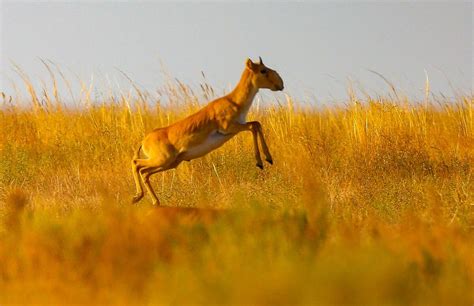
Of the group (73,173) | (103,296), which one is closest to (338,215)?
(103,296)

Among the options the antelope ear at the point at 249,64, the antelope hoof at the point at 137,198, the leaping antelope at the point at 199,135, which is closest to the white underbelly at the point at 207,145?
the leaping antelope at the point at 199,135

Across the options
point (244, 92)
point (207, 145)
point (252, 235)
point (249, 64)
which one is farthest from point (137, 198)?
point (252, 235)

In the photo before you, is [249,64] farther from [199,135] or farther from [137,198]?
[137,198]

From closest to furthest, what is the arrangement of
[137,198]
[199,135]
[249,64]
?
[199,135], [137,198], [249,64]

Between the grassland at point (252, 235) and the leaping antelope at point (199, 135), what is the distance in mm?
405

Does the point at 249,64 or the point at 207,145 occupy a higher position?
the point at 249,64

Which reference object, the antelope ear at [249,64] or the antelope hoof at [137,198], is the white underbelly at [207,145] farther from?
the antelope ear at [249,64]

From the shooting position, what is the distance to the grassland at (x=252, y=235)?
369 cm

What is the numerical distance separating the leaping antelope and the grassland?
1.33 ft

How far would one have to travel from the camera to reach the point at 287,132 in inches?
429

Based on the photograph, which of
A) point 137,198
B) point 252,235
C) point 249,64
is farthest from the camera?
point 249,64

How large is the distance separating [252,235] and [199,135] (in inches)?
116

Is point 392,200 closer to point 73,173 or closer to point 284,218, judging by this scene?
point 284,218

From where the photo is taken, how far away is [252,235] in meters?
4.53
